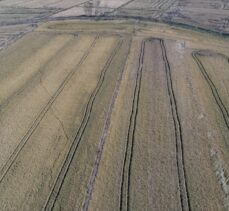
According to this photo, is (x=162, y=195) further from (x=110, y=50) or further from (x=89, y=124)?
(x=110, y=50)

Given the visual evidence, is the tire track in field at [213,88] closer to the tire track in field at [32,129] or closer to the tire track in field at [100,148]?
the tire track in field at [100,148]

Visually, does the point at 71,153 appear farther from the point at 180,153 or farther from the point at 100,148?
the point at 180,153

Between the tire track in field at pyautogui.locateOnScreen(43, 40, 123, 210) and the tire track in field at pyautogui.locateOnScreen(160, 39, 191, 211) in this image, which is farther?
the tire track in field at pyautogui.locateOnScreen(43, 40, 123, 210)

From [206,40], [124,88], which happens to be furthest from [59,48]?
[206,40]

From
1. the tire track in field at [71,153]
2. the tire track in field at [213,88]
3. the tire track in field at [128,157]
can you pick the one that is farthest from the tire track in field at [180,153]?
the tire track in field at [71,153]

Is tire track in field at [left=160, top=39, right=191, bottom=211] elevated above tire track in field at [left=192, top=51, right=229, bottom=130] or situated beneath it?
situated beneath

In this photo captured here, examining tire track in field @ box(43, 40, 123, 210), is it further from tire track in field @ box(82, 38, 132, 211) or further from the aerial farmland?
tire track in field @ box(82, 38, 132, 211)

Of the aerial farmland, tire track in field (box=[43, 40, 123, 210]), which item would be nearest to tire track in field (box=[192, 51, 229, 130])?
the aerial farmland

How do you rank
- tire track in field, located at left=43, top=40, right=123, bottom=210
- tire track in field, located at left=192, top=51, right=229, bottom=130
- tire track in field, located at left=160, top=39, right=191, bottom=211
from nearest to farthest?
tire track in field, located at left=160, top=39, right=191, bottom=211 < tire track in field, located at left=43, top=40, right=123, bottom=210 < tire track in field, located at left=192, top=51, right=229, bottom=130

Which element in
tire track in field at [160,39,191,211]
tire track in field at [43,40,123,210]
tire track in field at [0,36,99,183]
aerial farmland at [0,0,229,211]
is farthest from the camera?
tire track in field at [0,36,99,183]
